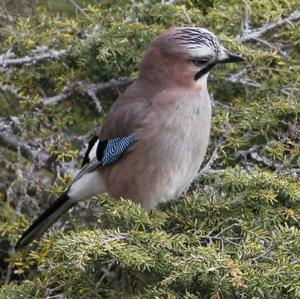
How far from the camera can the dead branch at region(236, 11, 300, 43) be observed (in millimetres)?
3899

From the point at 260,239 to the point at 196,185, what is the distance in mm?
857

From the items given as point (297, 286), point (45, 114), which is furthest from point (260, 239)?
point (45, 114)

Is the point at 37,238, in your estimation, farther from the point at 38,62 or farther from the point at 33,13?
the point at 33,13

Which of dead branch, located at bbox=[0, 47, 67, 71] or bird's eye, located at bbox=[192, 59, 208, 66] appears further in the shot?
dead branch, located at bbox=[0, 47, 67, 71]

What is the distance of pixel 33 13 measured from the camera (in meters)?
4.30

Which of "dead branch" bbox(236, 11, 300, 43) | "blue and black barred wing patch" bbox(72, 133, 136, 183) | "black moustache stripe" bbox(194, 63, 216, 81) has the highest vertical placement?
"black moustache stripe" bbox(194, 63, 216, 81)

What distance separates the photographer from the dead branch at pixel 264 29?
153 inches

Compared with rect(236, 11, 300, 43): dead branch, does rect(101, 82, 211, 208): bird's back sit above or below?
below

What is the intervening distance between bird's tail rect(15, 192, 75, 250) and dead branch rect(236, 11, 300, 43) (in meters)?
1.03

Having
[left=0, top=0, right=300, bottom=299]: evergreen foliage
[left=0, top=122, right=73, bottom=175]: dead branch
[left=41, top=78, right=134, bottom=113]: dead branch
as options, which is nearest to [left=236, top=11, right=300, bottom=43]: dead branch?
[left=0, top=0, right=300, bottom=299]: evergreen foliage

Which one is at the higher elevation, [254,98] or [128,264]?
[128,264]

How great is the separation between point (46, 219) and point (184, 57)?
887mm

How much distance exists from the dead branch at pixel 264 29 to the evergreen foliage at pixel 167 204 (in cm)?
2

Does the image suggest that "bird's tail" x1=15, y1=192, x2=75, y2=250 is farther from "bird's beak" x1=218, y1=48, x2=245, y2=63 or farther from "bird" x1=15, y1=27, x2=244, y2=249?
"bird's beak" x1=218, y1=48, x2=245, y2=63
